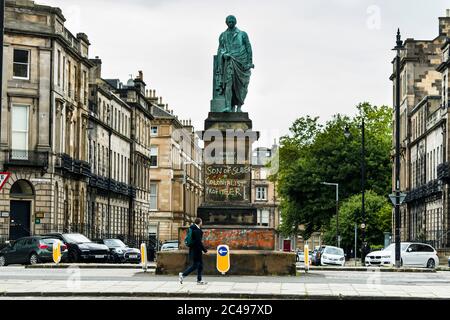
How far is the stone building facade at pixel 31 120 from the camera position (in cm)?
6494

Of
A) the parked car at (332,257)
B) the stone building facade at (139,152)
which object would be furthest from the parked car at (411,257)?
the stone building facade at (139,152)

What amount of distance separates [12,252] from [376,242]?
155 ft

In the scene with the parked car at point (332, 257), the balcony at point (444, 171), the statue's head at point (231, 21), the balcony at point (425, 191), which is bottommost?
the parked car at point (332, 257)

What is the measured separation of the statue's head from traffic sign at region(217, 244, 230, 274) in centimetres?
666

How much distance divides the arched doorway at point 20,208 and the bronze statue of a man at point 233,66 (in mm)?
33371

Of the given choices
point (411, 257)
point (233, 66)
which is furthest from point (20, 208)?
point (233, 66)

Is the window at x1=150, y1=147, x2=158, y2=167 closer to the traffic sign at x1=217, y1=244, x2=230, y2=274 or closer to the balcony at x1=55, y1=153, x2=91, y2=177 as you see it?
the balcony at x1=55, y1=153, x2=91, y2=177

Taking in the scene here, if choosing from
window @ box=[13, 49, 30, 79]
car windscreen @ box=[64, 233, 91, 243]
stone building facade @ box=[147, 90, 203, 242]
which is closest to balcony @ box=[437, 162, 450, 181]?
window @ box=[13, 49, 30, 79]

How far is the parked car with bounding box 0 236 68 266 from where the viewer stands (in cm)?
4997

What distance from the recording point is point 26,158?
65500 mm

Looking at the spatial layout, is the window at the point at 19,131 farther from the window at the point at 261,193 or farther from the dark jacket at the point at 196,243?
the window at the point at 261,193

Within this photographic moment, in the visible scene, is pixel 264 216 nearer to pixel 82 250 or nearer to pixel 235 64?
pixel 82 250

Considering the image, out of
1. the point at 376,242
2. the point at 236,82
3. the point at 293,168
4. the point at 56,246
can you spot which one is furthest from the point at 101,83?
the point at 236,82
